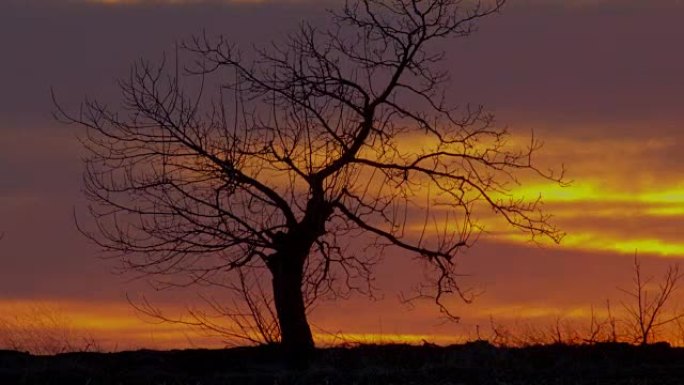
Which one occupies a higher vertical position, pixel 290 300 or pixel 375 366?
pixel 290 300

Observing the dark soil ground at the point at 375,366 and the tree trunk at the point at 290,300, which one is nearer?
the dark soil ground at the point at 375,366

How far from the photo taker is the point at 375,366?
13.2 meters

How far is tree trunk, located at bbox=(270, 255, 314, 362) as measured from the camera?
18234 mm

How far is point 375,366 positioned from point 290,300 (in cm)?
525

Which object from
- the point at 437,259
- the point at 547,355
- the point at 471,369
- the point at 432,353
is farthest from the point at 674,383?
the point at 437,259

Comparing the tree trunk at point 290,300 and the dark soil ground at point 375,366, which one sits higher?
the tree trunk at point 290,300

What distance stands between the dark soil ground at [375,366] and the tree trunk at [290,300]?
599mm

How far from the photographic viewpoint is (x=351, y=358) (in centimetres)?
1528

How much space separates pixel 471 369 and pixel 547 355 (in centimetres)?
263

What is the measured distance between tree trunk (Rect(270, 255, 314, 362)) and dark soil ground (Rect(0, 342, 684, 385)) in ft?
1.97

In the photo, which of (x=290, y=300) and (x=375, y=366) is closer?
(x=375, y=366)

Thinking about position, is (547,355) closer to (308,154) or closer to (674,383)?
(674,383)

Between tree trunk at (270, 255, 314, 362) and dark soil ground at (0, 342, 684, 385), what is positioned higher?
tree trunk at (270, 255, 314, 362)

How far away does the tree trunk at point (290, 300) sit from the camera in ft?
59.8
